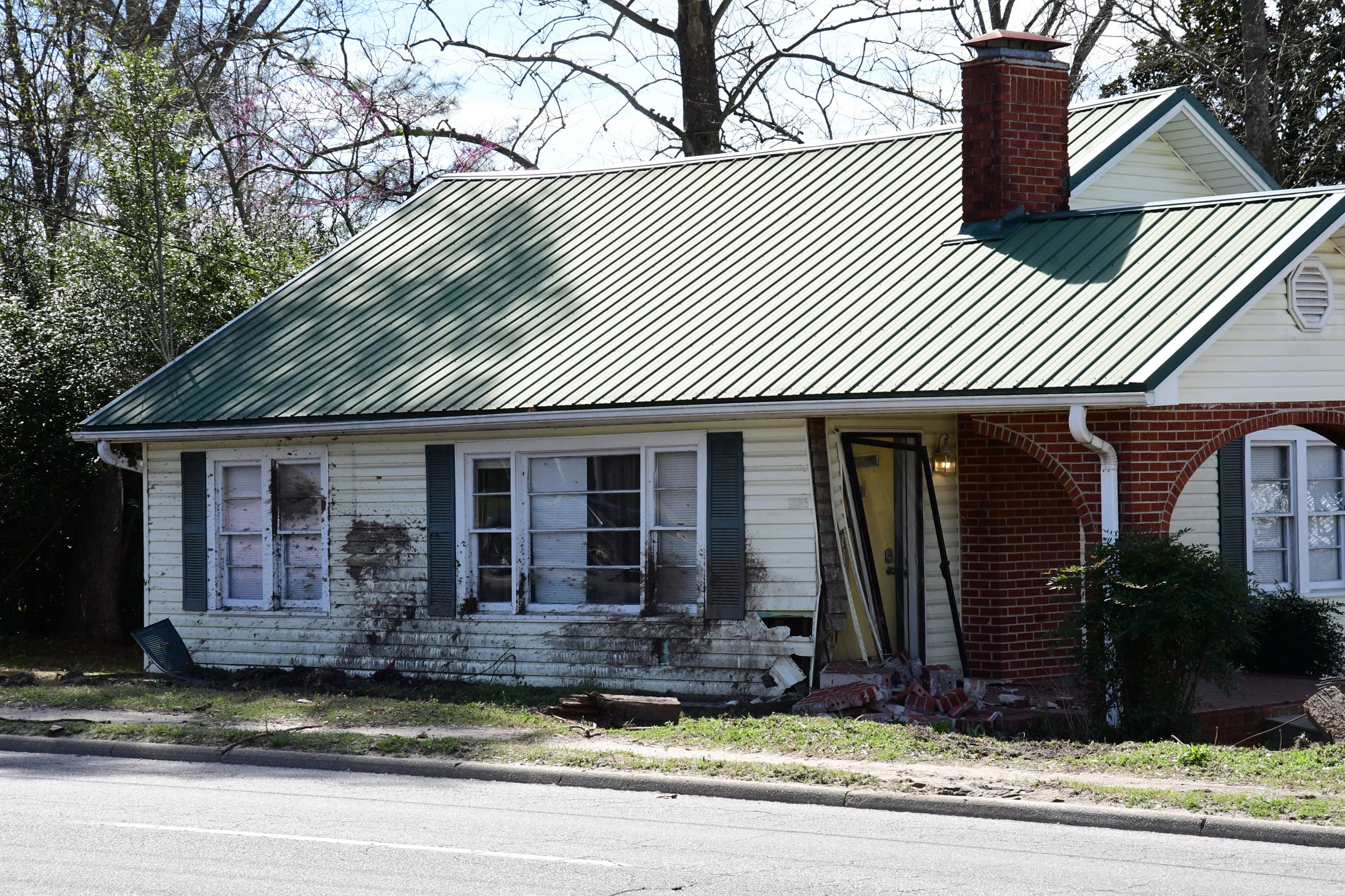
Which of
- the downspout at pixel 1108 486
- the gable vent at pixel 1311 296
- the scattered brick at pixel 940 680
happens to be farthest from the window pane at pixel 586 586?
the gable vent at pixel 1311 296

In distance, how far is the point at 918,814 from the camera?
917 cm

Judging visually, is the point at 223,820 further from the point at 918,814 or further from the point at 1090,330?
the point at 1090,330

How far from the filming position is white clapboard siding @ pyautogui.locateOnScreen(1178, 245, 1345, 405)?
39.4ft

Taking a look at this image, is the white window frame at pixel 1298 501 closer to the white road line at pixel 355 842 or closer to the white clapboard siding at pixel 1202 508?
the white clapboard siding at pixel 1202 508

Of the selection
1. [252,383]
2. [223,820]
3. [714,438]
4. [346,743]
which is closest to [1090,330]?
[714,438]

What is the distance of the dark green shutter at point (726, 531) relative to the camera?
44.7ft

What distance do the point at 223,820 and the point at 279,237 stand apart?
1997cm

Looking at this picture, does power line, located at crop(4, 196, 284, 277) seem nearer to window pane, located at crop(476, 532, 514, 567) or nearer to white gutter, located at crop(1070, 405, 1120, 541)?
window pane, located at crop(476, 532, 514, 567)

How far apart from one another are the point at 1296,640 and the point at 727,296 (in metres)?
6.53

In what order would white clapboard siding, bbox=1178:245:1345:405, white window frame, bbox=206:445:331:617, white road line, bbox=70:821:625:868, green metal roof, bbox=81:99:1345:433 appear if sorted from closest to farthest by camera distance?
white road line, bbox=70:821:625:868, white clapboard siding, bbox=1178:245:1345:405, green metal roof, bbox=81:99:1345:433, white window frame, bbox=206:445:331:617

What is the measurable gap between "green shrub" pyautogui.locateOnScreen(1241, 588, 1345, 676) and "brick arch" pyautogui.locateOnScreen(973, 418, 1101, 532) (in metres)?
3.66

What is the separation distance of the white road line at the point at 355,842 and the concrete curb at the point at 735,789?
228 centimetres

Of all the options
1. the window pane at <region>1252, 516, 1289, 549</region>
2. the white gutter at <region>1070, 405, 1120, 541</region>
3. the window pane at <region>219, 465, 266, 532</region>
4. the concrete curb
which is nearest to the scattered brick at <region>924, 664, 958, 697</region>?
the white gutter at <region>1070, 405, 1120, 541</region>

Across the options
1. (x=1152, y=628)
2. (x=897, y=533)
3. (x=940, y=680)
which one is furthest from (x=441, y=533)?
(x=1152, y=628)
